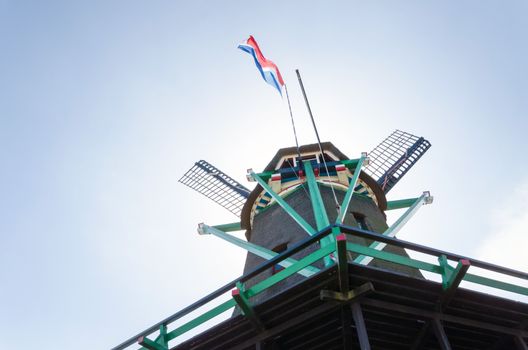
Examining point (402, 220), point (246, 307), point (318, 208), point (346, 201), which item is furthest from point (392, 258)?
point (402, 220)

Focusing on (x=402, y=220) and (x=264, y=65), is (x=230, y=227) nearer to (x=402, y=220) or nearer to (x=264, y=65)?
(x=264, y=65)

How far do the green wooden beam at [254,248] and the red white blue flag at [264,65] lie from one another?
4797 mm

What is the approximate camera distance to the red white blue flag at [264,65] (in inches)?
577

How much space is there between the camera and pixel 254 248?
1115 centimetres

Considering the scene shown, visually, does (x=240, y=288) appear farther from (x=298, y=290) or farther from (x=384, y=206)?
(x=384, y=206)

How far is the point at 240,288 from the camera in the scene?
760 cm

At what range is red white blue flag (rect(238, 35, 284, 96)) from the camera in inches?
577

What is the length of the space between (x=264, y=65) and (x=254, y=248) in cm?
651

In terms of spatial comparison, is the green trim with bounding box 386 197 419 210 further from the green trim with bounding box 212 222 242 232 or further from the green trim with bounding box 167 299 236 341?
the green trim with bounding box 167 299 236 341

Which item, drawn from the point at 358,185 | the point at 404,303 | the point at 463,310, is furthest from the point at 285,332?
the point at 358,185

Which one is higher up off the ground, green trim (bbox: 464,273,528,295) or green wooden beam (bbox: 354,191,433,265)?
green wooden beam (bbox: 354,191,433,265)

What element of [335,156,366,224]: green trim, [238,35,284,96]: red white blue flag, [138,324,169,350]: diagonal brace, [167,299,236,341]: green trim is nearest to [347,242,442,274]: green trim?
[335,156,366,224]: green trim

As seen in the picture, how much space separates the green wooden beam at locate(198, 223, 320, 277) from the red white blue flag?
4797 mm

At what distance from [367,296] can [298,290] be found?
46.0 inches
